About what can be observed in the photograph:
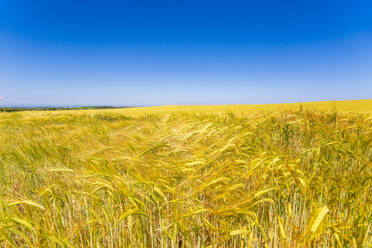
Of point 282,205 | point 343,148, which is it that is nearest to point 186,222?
point 282,205

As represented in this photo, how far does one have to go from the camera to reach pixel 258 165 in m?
1.01

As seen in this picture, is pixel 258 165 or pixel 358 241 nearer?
pixel 358 241

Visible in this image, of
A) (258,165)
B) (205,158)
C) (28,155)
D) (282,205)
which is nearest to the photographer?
(258,165)

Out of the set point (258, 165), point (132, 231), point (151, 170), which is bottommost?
point (132, 231)

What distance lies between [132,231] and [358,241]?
109 cm

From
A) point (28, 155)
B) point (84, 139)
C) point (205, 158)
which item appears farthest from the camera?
point (84, 139)

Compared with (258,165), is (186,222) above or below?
below

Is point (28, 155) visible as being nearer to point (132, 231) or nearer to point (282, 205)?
point (132, 231)

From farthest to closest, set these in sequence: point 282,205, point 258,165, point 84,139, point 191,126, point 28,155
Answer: point 84,139 → point 191,126 → point 28,155 → point 282,205 → point 258,165

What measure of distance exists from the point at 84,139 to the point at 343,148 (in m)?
2.73

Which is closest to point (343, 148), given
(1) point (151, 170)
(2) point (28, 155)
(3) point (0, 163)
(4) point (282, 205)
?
(4) point (282, 205)

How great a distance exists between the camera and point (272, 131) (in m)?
2.35

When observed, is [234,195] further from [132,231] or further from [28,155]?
[28,155]

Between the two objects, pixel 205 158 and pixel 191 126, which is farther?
pixel 191 126
